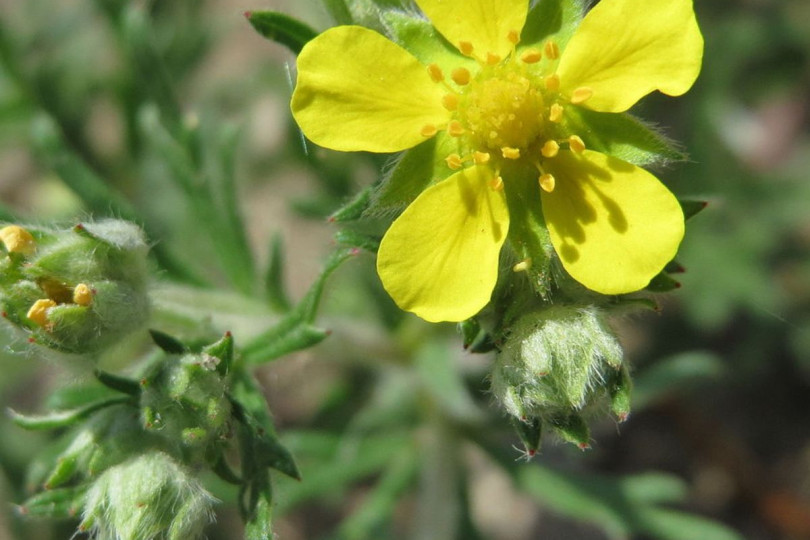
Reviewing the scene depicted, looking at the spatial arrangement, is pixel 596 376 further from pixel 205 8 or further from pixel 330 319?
pixel 205 8

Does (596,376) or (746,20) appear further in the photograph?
(746,20)

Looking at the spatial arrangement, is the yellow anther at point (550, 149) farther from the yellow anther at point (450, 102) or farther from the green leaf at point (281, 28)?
the green leaf at point (281, 28)

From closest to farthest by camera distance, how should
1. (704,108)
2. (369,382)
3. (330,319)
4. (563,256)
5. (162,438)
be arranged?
1. (563,256)
2. (162,438)
3. (330,319)
4. (369,382)
5. (704,108)

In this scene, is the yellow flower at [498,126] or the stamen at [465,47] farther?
the stamen at [465,47]

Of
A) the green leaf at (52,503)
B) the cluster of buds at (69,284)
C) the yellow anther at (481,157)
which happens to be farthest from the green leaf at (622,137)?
the green leaf at (52,503)

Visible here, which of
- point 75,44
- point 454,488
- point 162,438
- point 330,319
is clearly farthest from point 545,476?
point 75,44

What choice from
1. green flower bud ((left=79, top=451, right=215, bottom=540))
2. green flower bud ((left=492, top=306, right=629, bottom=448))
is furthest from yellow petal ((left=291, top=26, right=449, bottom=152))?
green flower bud ((left=79, top=451, right=215, bottom=540))
